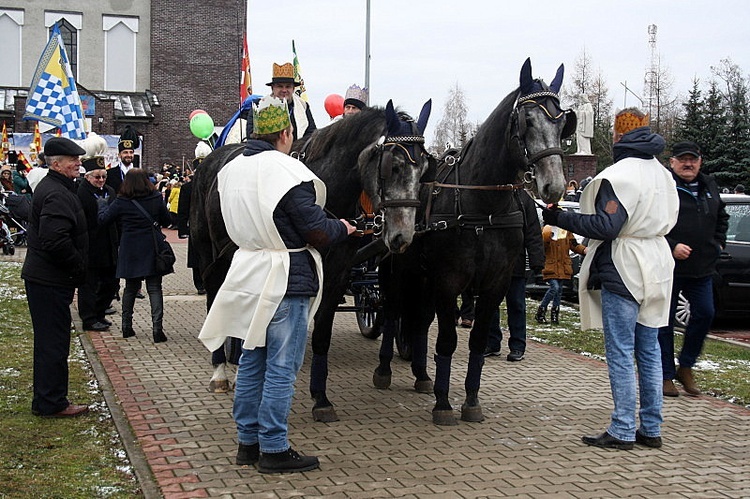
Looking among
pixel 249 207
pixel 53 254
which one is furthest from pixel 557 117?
pixel 53 254

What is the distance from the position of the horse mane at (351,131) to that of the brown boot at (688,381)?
13.0 feet

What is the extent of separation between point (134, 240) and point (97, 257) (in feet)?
2.49

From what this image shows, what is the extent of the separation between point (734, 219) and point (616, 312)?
297 inches

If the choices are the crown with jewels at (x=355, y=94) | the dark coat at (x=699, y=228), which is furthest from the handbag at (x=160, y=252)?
the dark coat at (x=699, y=228)

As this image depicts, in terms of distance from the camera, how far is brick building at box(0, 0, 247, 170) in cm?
4384

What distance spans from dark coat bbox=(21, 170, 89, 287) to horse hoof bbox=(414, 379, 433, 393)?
311 centimetres

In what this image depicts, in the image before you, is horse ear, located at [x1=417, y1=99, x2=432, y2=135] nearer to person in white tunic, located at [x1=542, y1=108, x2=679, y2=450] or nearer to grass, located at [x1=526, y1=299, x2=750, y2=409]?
person in white tunic, located at [x1=542, y1=108, x2=679, y2=450]

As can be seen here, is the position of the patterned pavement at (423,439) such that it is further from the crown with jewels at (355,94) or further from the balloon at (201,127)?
the balloon at (201,127)

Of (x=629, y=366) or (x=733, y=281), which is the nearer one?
(x=629, y=366)

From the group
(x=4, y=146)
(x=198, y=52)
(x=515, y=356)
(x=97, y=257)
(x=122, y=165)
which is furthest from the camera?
(x=198, y=52)

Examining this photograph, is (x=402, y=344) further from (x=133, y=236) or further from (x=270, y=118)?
(x=270, y=118)

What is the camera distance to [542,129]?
625 centimetres

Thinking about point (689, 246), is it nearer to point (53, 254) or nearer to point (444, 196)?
point (444, 196)

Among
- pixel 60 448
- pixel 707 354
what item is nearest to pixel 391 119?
pixel 60 448
